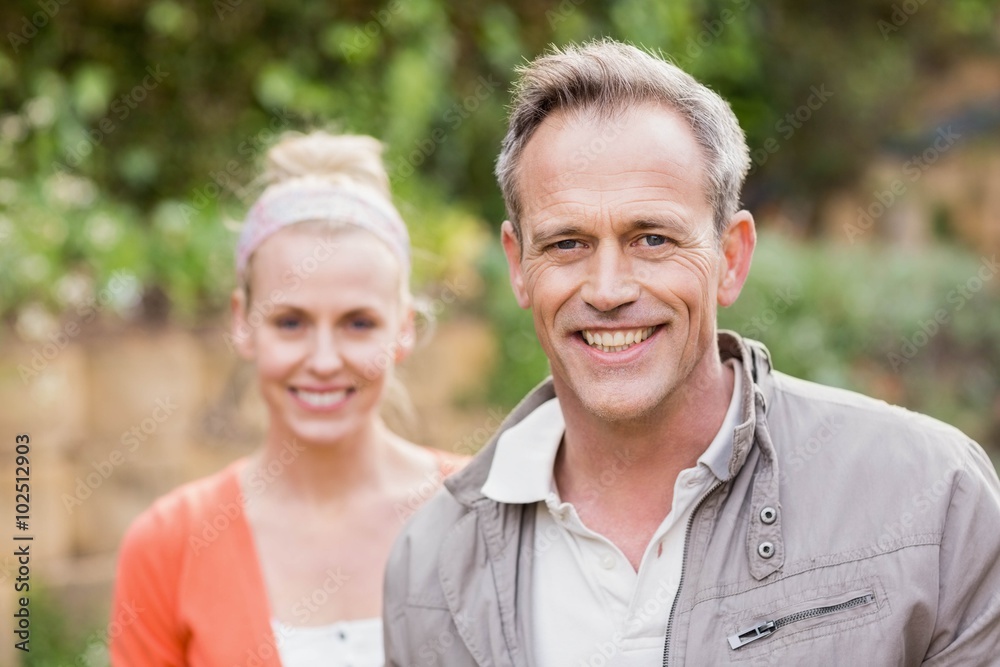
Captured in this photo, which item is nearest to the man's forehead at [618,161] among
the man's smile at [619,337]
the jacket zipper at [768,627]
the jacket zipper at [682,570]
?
the man's smile at [619,337]

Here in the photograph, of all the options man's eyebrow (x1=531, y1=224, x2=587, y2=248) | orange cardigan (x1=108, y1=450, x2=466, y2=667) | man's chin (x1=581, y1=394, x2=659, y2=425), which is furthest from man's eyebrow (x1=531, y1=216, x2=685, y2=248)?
orange cardigan (x1=108, y1=450, x2=466, y2=667)

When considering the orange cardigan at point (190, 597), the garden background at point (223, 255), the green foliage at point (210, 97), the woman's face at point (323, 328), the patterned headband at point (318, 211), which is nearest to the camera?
the orange cardigan at point (190, 597)

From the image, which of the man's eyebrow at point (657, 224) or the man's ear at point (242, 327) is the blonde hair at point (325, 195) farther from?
the man's eyebrow at point (657, 224)

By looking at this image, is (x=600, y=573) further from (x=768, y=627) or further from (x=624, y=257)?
(x=624, y=257)

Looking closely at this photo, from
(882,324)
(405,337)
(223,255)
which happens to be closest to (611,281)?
(405,337)

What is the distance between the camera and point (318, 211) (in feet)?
10.1

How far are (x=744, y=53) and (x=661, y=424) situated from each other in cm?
497

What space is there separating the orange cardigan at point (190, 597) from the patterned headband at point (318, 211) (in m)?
0.72

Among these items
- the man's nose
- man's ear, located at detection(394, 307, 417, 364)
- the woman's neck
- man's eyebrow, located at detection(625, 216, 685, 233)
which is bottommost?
the woman's neck

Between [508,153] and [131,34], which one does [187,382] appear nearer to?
[131,34]

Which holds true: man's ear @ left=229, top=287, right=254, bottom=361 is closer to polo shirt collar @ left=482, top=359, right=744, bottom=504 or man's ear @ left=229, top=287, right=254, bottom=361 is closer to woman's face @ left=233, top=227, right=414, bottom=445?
woman's face @ left=233, top=227, right=414, bottom=445

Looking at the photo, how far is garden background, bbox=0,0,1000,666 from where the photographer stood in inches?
186

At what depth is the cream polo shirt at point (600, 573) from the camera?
2121 millimetres

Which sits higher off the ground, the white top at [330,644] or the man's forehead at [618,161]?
the man's forehead at [618,161]
